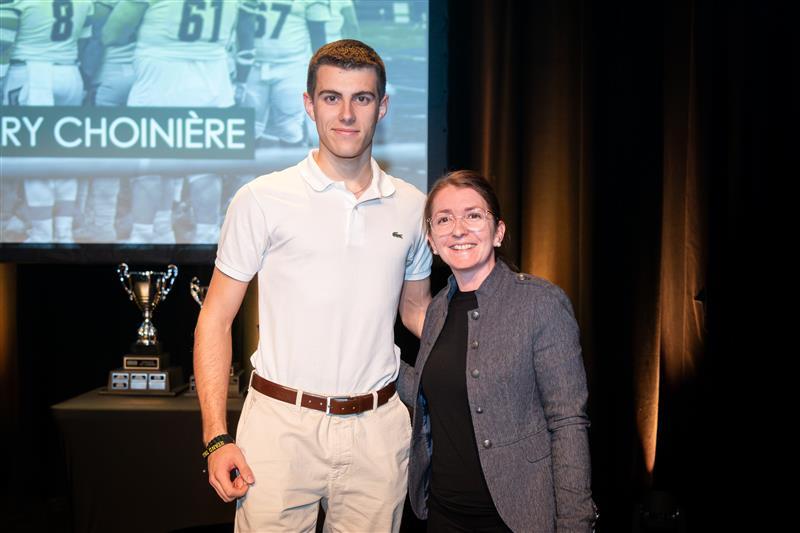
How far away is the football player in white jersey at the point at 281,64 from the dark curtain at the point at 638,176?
0.68m

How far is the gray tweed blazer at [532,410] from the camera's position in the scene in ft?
5.03

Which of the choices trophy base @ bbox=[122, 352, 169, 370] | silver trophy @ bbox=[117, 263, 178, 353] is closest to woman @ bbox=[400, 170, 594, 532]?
trophy base @ bbox=[122, 352, 169, 370]

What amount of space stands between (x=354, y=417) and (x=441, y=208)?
1.80 ft

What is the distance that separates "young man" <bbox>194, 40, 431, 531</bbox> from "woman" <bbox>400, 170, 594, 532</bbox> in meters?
0.13

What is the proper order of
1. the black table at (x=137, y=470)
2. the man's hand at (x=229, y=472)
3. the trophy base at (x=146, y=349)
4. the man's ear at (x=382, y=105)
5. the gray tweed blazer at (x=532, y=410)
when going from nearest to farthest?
1. the gray tweed blazer at (x=532, y=410)
2. the man's hand at (x=229, y=472)
3. the man's ear at (x=382, y=105)
4. the black table at (x=137, y=470)
5. the trophy base at (x=146, y=349)

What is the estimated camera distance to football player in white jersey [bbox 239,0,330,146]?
3346 mm

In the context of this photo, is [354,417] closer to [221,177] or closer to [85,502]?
[85,502]

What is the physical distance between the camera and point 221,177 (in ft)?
11.0

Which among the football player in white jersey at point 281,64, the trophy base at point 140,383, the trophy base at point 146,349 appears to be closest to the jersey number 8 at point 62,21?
the football player in white jersey at point 281,64

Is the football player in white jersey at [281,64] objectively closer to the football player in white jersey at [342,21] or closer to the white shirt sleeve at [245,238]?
the football player in white jersey at [342,21]

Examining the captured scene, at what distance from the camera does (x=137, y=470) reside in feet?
9.00

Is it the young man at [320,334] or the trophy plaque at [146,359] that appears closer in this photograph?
the young man at [320,334]

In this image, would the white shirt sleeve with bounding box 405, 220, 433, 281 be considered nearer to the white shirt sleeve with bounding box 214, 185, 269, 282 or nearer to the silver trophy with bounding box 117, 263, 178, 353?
the white shirt sleeve with bounding box 214, 185, 269, 282

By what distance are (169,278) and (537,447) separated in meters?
2.21
